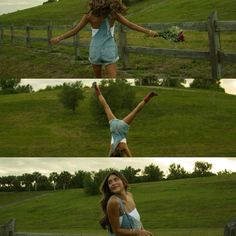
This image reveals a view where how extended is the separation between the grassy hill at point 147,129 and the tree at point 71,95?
1.10 ft

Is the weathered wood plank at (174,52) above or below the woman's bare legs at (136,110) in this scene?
above

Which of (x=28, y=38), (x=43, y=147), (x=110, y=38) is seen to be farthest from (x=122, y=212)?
(x=28, y=38)

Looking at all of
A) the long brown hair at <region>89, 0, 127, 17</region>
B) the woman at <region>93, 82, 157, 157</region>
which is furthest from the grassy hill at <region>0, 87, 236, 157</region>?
the long brown hair at <region>89, 0, 127, 17</region>

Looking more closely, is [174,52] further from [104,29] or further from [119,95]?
[104,29]

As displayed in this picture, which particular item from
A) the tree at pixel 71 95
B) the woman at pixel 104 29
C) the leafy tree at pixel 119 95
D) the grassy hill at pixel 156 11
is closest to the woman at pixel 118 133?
the woman at pixel 104 29

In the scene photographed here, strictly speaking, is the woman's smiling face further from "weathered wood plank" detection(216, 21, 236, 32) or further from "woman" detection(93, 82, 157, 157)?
"weathered wood plank" detection(216, 21, 236, 32)

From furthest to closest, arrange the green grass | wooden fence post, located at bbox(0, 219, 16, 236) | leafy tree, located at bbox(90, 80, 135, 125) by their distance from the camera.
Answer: the green grass, leafy tree, located at bbox(90, 80, 135, 125), wooden fence post, located at bbox(0, 219, 16, 236)

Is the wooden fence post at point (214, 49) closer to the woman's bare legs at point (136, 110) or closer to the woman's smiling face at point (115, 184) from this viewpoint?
the woman's bare legs at point (136, 110)

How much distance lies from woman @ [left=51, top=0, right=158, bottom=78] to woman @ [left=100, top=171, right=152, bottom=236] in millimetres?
1032

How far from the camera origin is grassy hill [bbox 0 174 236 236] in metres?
29.2

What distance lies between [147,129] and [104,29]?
9.25m

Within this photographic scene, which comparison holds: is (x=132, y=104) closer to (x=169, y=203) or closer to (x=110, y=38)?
(x=110, y=38)

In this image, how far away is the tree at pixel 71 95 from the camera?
1236cm

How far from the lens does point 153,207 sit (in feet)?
121
